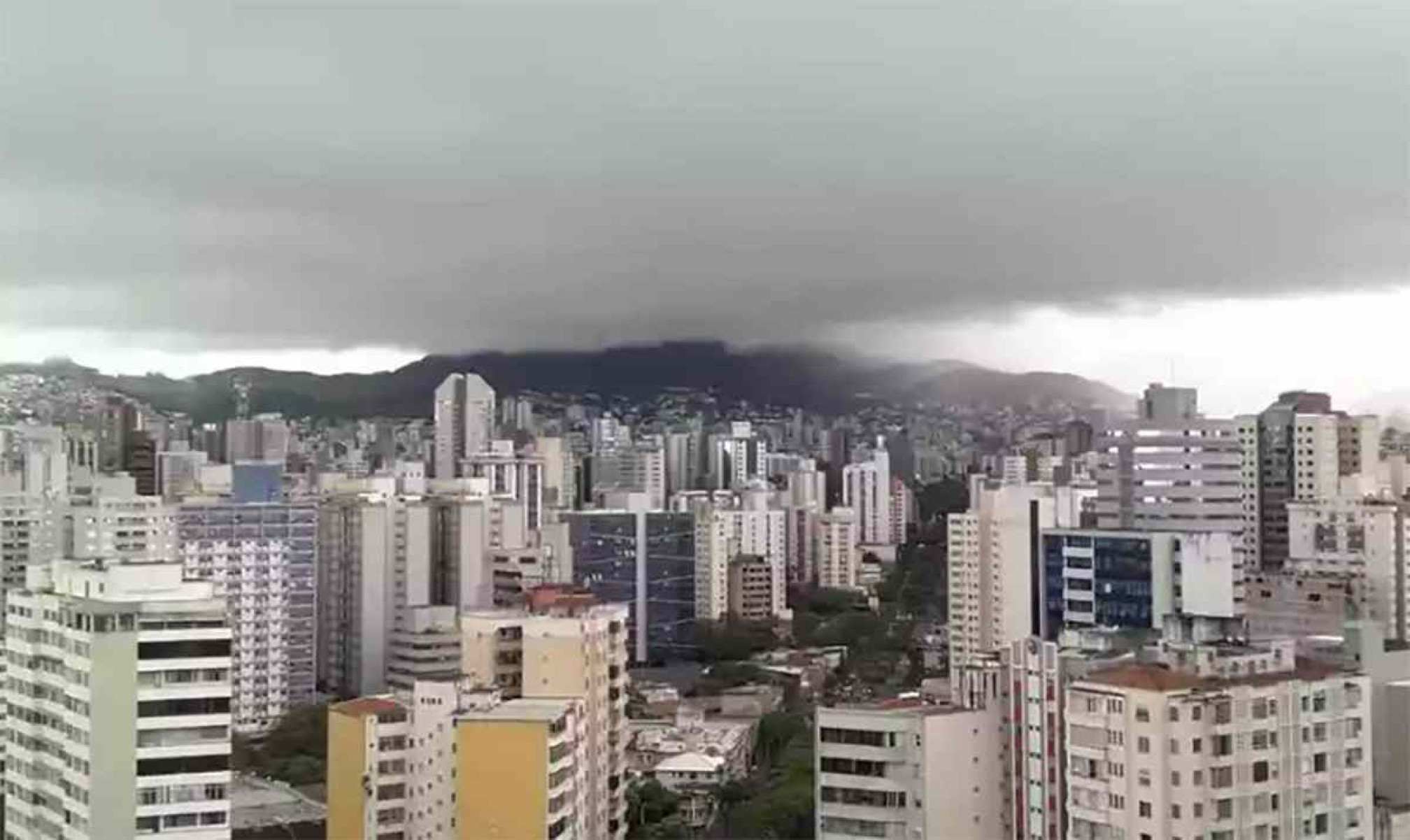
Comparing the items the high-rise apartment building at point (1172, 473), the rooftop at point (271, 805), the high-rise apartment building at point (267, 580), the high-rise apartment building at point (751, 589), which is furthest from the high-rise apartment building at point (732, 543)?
the rooftop at point (271, 805)

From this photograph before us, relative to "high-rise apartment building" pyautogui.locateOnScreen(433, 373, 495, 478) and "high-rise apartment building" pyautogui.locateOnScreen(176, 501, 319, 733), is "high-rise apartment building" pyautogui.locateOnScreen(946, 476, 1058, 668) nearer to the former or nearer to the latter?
"high-rise apartment building" pyautogui.locateOnScreen(433, 373, 495, 478)

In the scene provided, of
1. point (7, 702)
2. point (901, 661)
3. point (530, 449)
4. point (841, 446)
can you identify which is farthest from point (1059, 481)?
point (7, 702)

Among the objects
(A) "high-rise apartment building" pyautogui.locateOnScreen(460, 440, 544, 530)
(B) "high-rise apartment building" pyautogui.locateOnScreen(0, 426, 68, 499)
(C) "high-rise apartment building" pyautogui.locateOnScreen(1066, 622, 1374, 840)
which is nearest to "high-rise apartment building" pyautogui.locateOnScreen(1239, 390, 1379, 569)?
(C) "high-rise apartment building" pyautogui.locateOnScreen(1066, 622, 1374, 840)

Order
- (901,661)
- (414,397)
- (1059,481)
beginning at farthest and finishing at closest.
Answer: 1. (1059,481)
2. (414,397)
3. (901,661)

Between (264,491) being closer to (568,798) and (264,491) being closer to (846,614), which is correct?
(846,614)

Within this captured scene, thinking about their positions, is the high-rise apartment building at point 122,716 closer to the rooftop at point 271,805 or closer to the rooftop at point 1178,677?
the rooftop at point 271,805

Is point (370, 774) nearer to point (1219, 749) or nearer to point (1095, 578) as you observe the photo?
point (1219, 749)
